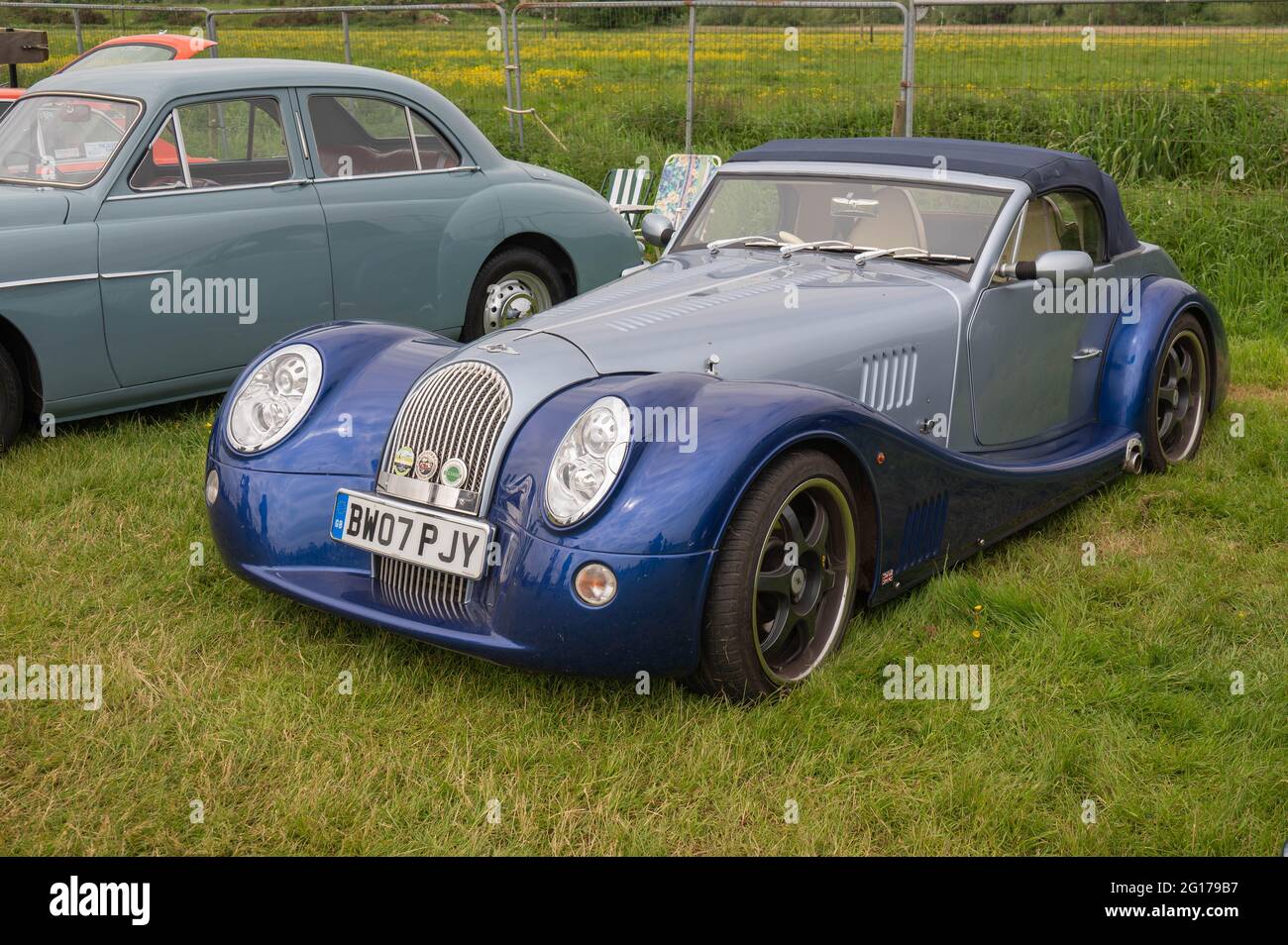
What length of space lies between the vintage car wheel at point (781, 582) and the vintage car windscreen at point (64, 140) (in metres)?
4.04

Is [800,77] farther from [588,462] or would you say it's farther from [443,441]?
[588,462]

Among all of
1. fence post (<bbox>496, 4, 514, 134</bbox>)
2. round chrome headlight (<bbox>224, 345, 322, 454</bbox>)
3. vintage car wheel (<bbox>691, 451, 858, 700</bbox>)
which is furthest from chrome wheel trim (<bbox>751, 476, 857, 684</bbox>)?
fence post (<bbox>496, 4, 514, 134</bbox>)

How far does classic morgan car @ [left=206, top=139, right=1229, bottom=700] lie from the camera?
341 cm

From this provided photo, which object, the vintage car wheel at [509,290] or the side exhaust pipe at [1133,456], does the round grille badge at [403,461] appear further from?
the vintage car wheel at [509,290]

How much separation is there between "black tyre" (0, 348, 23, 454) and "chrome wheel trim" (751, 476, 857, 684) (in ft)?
12.3

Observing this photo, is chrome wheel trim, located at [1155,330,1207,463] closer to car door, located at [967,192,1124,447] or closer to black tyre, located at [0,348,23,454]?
car door, located at [967,192,1124,447]

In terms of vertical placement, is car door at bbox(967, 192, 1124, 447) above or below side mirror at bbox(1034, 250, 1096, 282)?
below

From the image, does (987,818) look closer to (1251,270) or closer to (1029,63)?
(1251,270)

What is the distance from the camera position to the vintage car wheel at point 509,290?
7324 millimetres

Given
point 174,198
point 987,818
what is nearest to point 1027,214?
point 987,818

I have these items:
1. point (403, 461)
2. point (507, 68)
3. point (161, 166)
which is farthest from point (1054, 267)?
point (507, 68)

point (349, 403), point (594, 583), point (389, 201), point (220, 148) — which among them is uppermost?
point (220, 148)

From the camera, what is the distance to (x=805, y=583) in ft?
12.8

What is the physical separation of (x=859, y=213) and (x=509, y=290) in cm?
284
